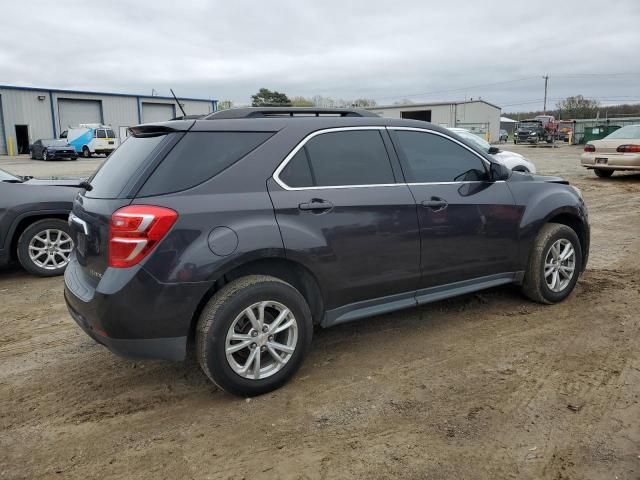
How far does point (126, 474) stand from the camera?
8.70 ft

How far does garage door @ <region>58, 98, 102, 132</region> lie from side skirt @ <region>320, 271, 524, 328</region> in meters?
45.5

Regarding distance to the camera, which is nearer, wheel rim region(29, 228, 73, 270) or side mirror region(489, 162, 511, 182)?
side mirror region(489, 162, 511, 182)

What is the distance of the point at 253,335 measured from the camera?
3.27m

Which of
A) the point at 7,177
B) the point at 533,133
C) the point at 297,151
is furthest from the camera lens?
the point at 533,133

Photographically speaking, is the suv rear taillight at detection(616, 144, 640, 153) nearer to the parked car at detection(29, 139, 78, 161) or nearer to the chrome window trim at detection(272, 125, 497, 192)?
the chrome window trim at detection(272, 125, 497, 192)

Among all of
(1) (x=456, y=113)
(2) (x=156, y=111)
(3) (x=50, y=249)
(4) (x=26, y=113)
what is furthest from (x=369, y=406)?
(1) (x=456, y=113)

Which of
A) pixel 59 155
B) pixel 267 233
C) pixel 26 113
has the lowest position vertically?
pixel 59 155

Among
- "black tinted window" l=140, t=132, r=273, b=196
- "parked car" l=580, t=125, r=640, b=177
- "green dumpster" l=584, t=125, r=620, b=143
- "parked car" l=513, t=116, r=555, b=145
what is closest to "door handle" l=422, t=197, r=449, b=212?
"black tinted window" l=140, t=132, r=273, b=196

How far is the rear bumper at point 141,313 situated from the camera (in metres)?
2.99

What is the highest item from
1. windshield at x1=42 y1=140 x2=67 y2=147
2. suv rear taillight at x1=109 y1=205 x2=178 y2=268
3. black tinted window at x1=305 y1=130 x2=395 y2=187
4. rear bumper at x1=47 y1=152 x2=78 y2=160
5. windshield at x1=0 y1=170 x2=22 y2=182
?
windshield at x1=42 y1=140 x2=67 y2=147

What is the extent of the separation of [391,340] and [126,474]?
223 centimetres

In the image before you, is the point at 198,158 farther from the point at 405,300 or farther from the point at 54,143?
the point at 54,143

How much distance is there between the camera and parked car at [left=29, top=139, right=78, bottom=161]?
3225cm

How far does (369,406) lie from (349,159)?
1671 millimetres
